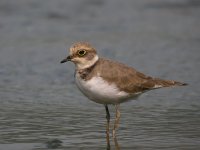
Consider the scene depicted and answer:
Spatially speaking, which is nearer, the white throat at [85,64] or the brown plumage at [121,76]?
the brown plumage at [121,76]

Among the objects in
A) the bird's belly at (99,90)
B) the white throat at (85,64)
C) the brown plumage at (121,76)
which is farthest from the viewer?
the white throat at (85,64)

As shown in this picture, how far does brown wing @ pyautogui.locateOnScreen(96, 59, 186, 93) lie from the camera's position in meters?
7.68

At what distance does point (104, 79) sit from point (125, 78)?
1.27ft

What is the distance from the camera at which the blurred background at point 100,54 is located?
773cm

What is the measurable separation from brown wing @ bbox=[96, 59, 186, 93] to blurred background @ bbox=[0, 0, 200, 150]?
51cm

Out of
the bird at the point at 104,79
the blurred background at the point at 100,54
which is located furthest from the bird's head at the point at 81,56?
the blurred background at the point at 100,54

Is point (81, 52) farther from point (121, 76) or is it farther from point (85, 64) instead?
point (121, 76)

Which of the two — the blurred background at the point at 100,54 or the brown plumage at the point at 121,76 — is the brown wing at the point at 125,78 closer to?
the brown plumage at the point at 121,76

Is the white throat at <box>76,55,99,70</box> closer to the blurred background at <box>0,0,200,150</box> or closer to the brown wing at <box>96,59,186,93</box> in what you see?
the brown wing at <box>96,59,186,93</box>

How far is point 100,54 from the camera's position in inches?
461

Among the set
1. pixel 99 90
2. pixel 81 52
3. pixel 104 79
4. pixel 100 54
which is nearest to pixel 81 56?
pixel 81 52

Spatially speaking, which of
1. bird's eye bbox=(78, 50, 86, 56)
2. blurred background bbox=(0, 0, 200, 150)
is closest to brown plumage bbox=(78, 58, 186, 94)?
bird's eye bbox=(78, 50, 86, 56)

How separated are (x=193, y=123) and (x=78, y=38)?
4706 millimetres

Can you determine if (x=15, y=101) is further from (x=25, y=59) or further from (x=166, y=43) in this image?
(x=166, y=43)
